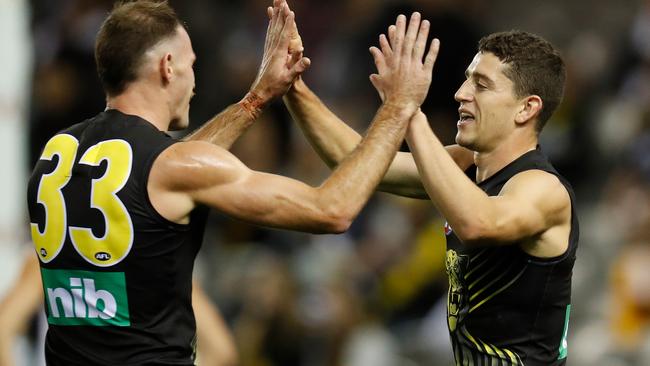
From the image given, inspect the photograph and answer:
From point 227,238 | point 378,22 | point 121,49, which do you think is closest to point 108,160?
point 121,49

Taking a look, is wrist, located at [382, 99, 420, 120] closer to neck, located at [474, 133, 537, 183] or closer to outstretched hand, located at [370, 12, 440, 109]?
outstretched hand, located at [370, 12, 440, 109]

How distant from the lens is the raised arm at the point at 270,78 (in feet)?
21.2

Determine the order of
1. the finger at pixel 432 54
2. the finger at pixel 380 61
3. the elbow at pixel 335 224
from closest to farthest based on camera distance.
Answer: the elbow at pixel 335 224 → the finger at pixel 432 54 → the finger at pixel 380 61

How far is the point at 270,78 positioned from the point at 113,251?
4.38 feet

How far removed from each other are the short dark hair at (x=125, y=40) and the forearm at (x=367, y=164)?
104 cm

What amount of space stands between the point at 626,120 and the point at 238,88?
163 inches

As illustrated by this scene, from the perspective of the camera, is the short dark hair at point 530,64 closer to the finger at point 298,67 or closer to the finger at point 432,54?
the finger at point 432,54

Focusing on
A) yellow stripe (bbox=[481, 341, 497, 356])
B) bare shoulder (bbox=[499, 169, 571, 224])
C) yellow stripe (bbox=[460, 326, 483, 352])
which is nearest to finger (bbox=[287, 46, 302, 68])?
bare shoulder (bbox=[499, 169, 571, 224])

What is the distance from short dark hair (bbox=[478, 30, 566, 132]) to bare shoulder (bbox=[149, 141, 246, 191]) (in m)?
1.39

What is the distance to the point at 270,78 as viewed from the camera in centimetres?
655

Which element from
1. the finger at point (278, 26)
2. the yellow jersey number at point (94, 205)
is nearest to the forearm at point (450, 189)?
the finger at point (278, 26)

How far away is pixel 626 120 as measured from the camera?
13.5 metres

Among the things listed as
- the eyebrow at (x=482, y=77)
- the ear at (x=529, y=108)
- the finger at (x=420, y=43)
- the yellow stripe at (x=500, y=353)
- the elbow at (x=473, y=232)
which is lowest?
the yellow stripe at (x=500, y=353)

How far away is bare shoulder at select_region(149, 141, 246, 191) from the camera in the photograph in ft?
18.4
